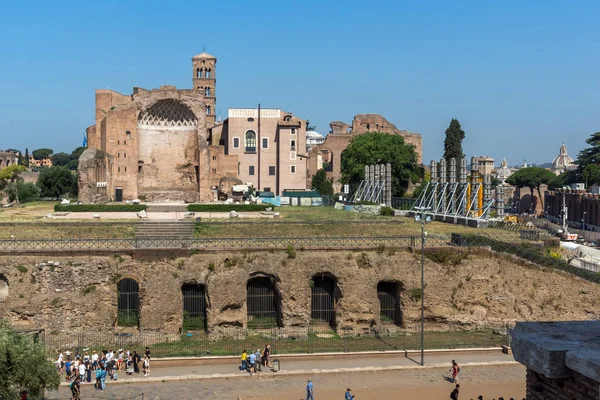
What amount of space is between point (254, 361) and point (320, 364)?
8.99 ft

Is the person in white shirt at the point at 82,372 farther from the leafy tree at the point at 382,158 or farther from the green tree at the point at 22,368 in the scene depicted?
the leafy tree at the point at 382,158

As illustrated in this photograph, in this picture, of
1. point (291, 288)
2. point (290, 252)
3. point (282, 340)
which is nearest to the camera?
point (282, 340)

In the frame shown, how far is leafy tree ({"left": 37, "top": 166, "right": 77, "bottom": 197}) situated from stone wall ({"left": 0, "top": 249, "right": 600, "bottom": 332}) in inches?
1318

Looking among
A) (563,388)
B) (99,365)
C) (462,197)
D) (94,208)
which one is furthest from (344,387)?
(94,208)

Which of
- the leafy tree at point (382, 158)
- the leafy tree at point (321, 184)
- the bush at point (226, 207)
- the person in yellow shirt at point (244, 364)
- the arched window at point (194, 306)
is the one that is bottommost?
the person in yellow shirt at point (244, 364)

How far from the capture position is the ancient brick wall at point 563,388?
697cm

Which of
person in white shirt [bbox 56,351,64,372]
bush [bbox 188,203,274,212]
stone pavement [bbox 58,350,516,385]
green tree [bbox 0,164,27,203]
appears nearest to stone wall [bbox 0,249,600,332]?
stone pavement [bbox 58,350,516,385]

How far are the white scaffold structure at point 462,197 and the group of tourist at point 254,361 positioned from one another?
63.0 ft

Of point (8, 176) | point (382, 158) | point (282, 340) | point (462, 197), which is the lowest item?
point (282, 340)

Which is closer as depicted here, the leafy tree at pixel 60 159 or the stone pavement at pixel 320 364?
the stone pavement at pixel 320 364

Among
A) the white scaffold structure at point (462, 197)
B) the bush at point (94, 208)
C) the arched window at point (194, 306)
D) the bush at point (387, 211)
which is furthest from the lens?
the bush at point (387, 211)

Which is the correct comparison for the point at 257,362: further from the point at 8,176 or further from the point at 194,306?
the point at 8,176

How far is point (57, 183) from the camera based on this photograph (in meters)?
60.9

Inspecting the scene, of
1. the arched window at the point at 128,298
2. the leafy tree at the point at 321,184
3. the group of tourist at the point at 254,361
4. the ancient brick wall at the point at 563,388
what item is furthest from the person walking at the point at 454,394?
the leafy tree at the point at 321,184
